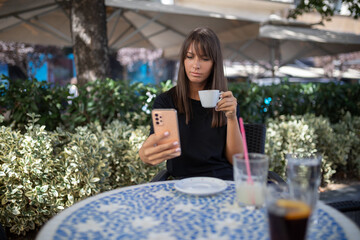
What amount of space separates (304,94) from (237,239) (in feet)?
14.5

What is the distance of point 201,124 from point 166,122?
0.85m

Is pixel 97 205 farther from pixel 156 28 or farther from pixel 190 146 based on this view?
pixel 156 28

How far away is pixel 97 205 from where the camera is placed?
1.43 meters

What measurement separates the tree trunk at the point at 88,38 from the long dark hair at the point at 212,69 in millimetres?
2171

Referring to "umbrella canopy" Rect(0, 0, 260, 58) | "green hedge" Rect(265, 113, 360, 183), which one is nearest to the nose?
"green hedge" Rect(265, 113, 360, 183)

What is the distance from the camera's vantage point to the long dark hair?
87.2 inches

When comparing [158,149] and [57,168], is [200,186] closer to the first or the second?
[158,149]

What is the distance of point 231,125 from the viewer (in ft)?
6.96

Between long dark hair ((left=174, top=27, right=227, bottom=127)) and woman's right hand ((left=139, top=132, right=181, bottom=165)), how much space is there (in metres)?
0.64

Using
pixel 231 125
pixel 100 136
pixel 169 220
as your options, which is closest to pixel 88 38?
pixel 100 136

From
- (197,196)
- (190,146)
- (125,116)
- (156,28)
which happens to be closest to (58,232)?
(197,196)

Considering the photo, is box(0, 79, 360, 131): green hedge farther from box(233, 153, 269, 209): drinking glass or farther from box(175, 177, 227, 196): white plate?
box(233, 153, 269, 209): drinking glass

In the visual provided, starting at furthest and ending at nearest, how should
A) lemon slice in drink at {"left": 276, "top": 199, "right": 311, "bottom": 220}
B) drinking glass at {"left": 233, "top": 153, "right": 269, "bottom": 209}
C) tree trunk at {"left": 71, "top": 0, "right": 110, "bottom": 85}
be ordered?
tree trunk at {"left": 71, "top": 0, "right": 110, "bottom": 85}
drinking glass at {"left": 233, "top": 153, "right": 269, "bottom": 209}
lemon slice in drink at {"left": 276, "top": 199, "right": 311, "bottom": 220}

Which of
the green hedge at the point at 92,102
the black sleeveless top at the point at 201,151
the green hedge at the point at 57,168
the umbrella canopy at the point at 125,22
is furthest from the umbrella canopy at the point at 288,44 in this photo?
the black sleeveless top at the point at 201,151
